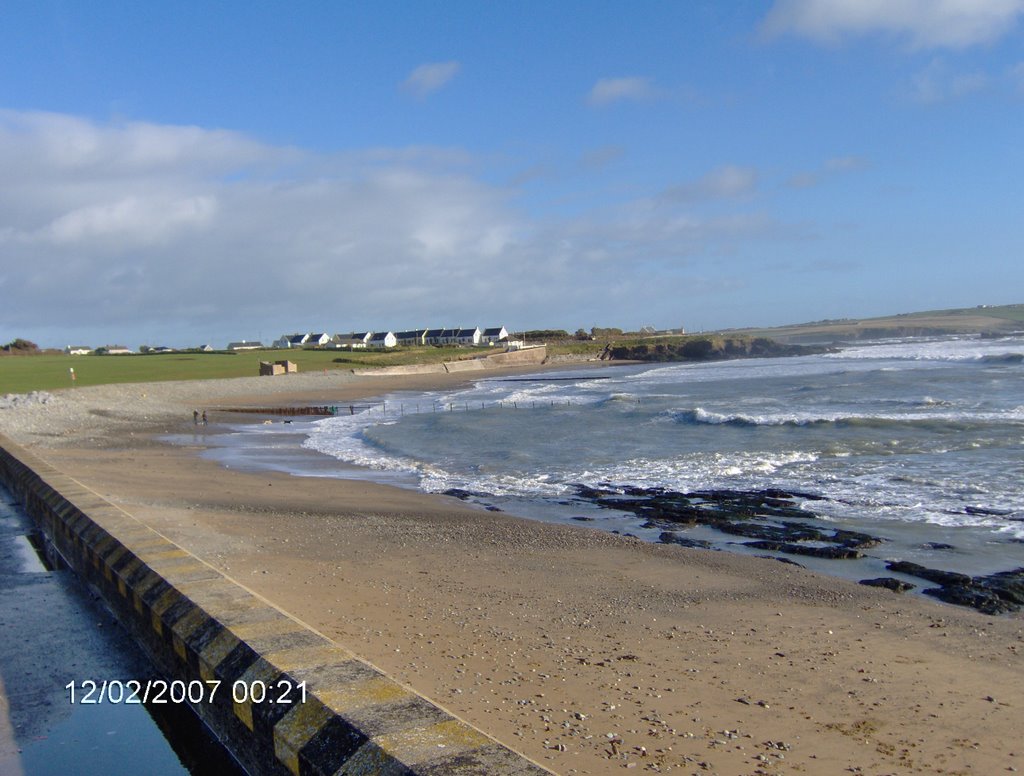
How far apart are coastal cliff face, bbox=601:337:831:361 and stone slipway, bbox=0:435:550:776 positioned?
9835 cm

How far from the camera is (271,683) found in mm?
3400

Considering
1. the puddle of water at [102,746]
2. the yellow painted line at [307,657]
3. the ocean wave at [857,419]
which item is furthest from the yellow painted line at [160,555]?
the ocean wave at [857,419]

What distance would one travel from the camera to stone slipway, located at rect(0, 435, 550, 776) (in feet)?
9.18

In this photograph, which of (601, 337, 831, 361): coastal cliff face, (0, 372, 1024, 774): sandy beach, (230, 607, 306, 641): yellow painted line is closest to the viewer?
(230, 607, 306, 641): yellow painted line

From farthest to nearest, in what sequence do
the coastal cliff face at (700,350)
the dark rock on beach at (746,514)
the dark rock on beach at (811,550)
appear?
the coastal cliff face at (700,350) < the dark rock on beach at (746,514) < the dark rock on beach at (811,550)

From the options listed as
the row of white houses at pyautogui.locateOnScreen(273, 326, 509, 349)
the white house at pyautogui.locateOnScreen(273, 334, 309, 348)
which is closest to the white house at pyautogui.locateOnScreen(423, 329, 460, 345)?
the row of white houses at pyautogui.locateOnScreen(273, 326, 509, 349)

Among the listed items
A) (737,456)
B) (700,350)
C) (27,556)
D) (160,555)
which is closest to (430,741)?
(160,555)

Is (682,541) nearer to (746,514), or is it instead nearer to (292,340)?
(746,514)

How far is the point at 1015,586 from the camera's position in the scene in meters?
8.80

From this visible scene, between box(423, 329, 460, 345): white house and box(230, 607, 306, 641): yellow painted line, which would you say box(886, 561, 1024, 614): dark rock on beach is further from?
box(423, 329, 460, 345): white house

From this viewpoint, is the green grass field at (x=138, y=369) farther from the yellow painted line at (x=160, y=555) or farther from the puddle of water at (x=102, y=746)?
the puddle of water at (x=102, y=746)

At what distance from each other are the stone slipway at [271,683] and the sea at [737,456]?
24.7ft

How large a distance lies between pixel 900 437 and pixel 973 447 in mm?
2240

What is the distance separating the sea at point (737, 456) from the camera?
12.0m
